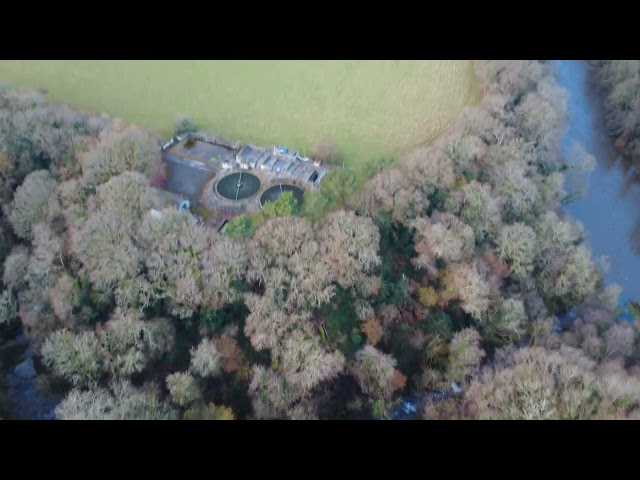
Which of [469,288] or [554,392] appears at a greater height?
[469,288]

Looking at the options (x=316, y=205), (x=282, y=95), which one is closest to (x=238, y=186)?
(x=316, y=205)

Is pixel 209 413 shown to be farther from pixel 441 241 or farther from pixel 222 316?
pixel 441 241

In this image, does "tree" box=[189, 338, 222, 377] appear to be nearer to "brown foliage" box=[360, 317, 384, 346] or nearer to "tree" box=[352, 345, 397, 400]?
"tree" box=[352, 345, 397, 400]

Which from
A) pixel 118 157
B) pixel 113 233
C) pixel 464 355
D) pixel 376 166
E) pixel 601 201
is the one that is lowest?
pixel 464 355

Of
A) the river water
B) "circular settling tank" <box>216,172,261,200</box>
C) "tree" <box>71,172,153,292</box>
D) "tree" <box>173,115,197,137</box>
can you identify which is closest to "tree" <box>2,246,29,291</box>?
"tree" <box>71,172,153,292</box>

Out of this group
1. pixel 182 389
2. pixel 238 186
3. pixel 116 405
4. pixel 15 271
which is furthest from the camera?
pixel 238 186

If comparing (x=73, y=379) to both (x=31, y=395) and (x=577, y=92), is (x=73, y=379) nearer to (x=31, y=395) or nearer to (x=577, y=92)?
(x=31, y=395)

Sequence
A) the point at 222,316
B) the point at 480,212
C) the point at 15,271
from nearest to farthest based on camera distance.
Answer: the point at 222,316 < the point at 15,271 < the point at 480,212
